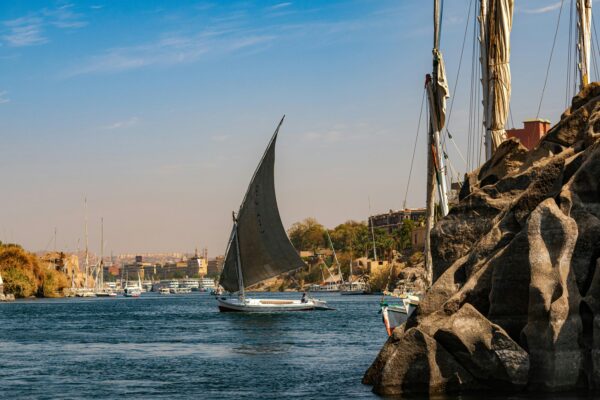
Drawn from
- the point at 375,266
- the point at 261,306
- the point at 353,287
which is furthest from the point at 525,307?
the point at 353,287

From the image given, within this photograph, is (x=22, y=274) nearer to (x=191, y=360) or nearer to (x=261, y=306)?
(x=261, y=306)

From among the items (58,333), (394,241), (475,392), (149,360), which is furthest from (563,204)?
(394,241)

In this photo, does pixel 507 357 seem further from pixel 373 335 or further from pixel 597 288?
pixel 373 335

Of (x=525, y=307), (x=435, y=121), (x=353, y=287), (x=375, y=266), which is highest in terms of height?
(x=435, y=121)

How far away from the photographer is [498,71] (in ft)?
116

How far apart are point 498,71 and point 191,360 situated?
1539 cm

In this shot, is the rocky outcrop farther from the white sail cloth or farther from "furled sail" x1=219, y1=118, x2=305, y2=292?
"furled sail" x1=219, y1=118, x2=305, y2=292

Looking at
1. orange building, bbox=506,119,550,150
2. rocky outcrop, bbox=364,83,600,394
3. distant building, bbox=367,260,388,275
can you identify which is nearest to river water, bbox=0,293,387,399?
rocky outcrop, bbox=364,83,600,394

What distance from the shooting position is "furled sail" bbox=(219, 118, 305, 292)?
66.5 metres

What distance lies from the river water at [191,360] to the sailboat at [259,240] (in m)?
7.18

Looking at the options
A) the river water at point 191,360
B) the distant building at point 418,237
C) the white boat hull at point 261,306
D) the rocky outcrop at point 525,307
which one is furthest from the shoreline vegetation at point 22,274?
the rocky outcrop at point 525,307

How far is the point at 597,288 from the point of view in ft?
71.5

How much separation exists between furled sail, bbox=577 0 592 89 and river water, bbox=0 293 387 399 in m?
14.0

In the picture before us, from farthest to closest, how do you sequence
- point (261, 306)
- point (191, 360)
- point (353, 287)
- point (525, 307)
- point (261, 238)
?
point (353, 287)
point (261, 306)
point (261, 238)
point (191, 360)
point (525, 307)
